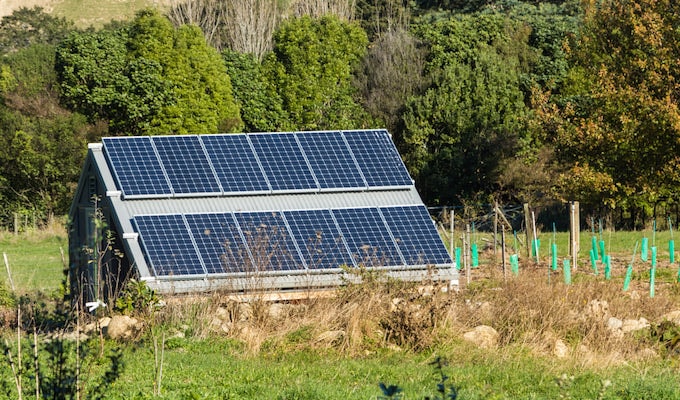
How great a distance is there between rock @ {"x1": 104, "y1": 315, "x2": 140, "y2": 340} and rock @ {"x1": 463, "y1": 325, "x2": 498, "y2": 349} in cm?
442

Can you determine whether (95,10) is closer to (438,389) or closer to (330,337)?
(330,337)

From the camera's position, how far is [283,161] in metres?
19.8

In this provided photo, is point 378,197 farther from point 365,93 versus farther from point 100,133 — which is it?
point 365,93

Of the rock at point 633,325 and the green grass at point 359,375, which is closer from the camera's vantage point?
the green grass at point 359,375

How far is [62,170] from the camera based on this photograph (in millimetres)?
41594

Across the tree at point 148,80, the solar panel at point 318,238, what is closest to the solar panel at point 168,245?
the solar panel at point 318,238

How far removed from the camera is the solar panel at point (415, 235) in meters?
17.8

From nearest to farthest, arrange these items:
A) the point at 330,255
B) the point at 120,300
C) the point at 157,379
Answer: the point at 157,379 → the point at 120,300 → the point at 330,255

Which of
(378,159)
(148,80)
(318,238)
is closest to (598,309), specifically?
(318,238)

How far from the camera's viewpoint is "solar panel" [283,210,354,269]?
17453 millimetres

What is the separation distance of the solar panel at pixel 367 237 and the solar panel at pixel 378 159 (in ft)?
2.75

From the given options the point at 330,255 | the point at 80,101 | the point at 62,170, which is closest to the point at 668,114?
the point at 330,255

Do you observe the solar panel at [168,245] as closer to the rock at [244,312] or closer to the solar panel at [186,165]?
the solar panel at [186,165]

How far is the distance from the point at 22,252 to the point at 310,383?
21739 mm
